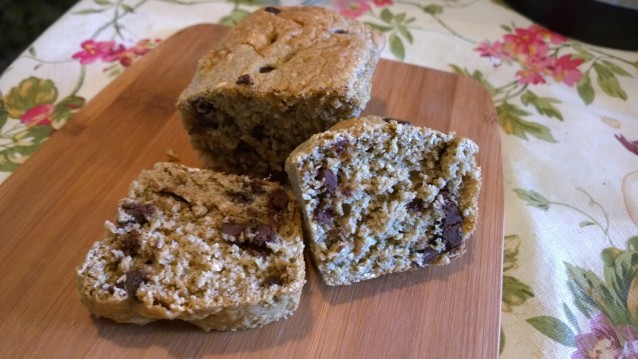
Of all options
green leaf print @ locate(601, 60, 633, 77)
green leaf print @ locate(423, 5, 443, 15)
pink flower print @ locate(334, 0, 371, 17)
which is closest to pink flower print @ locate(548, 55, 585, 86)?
green leaf print @ locate(601, 60, 633, 77)

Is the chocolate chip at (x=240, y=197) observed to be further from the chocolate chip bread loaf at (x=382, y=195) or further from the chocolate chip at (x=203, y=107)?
the chocolate chip at (x=203, y=107)

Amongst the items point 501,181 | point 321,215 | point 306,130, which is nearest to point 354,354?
point 321,215

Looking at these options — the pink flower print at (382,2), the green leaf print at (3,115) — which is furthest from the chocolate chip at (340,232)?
the pink flower print at (382,2)

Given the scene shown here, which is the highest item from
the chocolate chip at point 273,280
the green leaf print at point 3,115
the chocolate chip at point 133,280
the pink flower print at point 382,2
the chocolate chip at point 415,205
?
the chocolate chip at point 415,205

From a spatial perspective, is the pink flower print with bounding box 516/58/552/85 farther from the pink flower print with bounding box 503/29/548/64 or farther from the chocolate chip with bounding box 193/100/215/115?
the chocolate chip with bounding box 193/100/215/115

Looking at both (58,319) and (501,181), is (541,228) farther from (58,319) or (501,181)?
(58,319)

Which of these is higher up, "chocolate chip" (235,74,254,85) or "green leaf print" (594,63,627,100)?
"chocolate chip" (235,74,254,85)

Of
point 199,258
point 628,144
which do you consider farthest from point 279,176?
point 628,144
